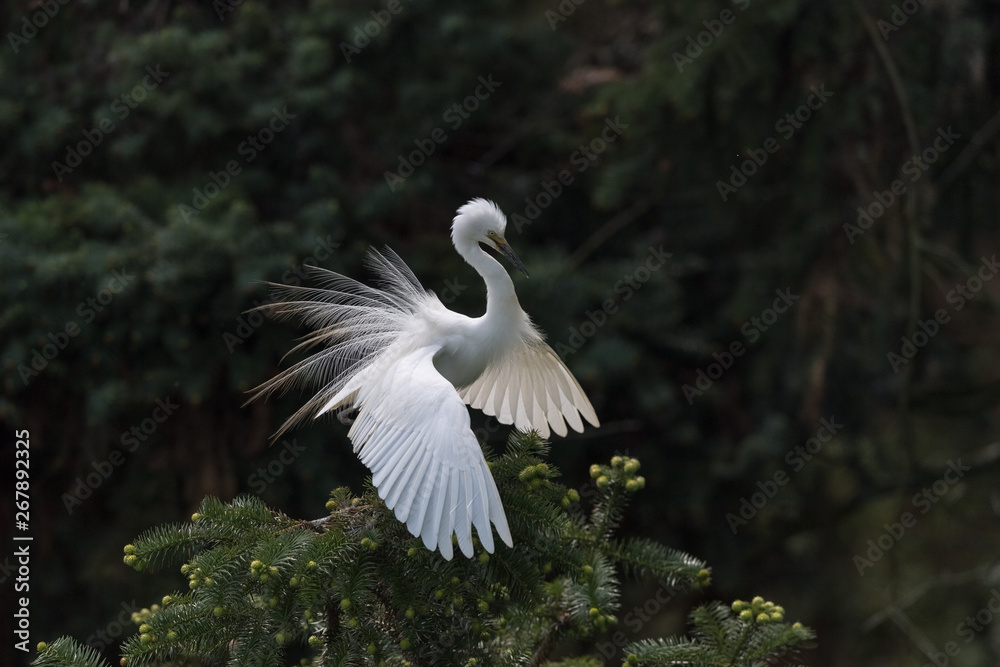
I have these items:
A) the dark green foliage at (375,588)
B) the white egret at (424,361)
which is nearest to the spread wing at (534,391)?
the white egret at (424,361)

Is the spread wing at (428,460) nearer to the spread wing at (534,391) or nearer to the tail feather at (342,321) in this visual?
the tail feather at (342,321)

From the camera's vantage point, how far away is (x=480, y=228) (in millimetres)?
2152

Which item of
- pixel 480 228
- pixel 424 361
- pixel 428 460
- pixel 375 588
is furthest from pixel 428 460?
pixel 480 228

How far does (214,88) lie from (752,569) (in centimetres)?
297

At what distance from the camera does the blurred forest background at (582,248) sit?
3029 millimetres

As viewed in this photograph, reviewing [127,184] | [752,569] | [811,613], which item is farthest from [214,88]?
[811,613]

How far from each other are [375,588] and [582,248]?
2.48 meters

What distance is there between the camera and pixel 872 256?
10.6 ft

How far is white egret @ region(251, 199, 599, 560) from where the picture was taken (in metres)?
1.69

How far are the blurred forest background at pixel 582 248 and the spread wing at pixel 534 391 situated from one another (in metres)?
0.97

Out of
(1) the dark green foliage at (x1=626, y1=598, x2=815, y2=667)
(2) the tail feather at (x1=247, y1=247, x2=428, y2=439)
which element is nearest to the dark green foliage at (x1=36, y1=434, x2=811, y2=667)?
(1) the dark green foliage at (x1=626, y1=598, x2=815, y2=667)

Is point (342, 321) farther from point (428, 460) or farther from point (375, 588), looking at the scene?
point (375, 588)

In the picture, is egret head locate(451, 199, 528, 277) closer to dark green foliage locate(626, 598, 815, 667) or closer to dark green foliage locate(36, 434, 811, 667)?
dark green foliage locate(36, 434, 811, 667)

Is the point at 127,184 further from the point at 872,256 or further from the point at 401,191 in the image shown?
the point at 872,256
